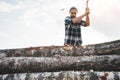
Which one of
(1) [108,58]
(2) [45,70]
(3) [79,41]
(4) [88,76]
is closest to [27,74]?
(2) [45,70]

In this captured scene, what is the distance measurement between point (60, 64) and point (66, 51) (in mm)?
836

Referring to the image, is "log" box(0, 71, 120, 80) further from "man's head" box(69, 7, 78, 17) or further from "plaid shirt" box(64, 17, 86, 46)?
"man's head" box(69, 7, 78, 17)

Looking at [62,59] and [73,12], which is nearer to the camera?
[62,59]

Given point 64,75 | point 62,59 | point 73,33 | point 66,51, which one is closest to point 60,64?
point 62,59

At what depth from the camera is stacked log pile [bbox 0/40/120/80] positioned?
6.60 metres

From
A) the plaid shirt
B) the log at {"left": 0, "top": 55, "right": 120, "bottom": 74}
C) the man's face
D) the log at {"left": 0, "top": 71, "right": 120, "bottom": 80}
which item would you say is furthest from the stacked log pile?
the man's face

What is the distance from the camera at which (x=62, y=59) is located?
6.84 meters

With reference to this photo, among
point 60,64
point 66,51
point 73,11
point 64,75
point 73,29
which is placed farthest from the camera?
point 73,29

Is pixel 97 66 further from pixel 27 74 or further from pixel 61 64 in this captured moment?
pixel 27 74

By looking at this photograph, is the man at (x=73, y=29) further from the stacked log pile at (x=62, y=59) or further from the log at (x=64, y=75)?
the log at (x=64, y=75)

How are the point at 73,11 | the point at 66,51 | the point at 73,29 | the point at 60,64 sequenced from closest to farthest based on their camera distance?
the point at 60,64
the point at 66,51
the point at 73,11
the point at 73,29

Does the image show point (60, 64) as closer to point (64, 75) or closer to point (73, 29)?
point (64, 75)

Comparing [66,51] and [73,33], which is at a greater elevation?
[73,33]

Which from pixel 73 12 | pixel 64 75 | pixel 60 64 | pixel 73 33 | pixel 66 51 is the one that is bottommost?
pixel 64 75
